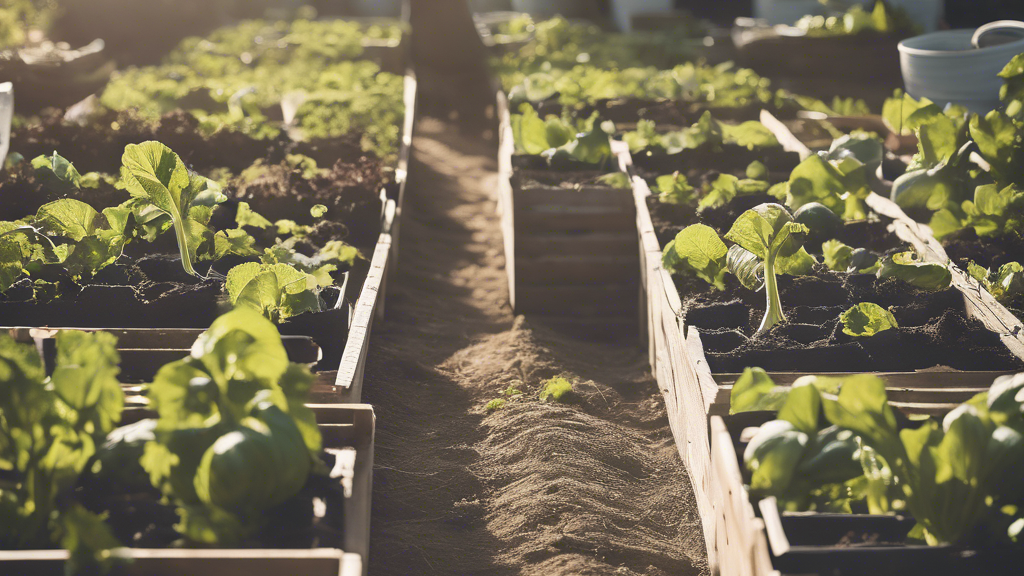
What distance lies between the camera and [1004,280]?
2.67 meters

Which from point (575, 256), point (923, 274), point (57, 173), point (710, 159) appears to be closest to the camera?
point (923, 274)

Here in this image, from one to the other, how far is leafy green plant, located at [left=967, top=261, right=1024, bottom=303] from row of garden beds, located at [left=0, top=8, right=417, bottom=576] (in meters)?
1.93

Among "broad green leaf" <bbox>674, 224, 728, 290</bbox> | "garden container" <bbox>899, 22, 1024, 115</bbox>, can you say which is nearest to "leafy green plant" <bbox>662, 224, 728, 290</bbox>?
"broad green leaf" <bbox>674, 224, 728, 290</bbox>

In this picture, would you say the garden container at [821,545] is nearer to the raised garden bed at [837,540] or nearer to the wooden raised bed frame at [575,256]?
the raised garden bed at [837,540]

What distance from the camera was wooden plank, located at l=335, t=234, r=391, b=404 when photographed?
225cm

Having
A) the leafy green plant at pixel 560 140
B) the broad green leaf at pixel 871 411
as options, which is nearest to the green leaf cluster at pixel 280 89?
the leafy green plant at pixel 560 140

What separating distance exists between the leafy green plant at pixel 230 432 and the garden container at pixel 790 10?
9.03 m

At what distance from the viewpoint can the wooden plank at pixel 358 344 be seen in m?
2.25

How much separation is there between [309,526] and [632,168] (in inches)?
118

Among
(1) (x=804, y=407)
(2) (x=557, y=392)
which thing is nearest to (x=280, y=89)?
(2) (x=557, y=392)

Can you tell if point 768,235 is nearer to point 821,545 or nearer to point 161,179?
point 821,545

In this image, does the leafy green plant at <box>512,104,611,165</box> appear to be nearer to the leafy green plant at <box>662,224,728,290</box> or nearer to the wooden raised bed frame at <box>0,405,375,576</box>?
the leafy green plant at <box>662,224,728,290</box>

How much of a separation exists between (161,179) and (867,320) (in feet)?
6.66

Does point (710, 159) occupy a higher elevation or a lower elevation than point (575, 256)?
higher
